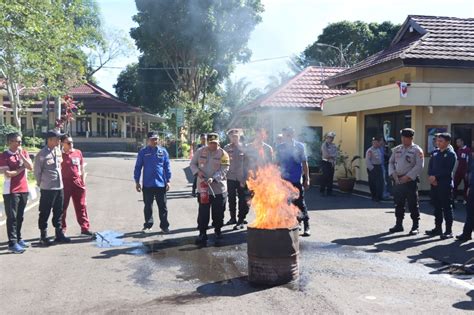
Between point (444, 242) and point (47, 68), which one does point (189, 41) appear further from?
point (444, 242)

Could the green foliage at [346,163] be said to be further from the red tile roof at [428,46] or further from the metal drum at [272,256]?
the metal drum at [272,256]

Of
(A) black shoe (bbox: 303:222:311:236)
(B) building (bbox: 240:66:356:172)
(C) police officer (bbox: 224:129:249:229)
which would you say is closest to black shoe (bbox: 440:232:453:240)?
(A) black shoe (bbox: 303:222:311:236)

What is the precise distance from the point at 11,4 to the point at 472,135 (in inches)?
522

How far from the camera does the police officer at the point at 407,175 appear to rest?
345 inches

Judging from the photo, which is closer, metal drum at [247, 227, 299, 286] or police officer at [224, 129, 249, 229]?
metal drum at [247, 227, 299, 286]

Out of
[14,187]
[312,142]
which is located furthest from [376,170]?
[14,187]

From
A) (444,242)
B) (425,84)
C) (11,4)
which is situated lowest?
(444,242)

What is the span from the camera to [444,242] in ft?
26.7

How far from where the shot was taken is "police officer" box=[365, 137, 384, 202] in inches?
531

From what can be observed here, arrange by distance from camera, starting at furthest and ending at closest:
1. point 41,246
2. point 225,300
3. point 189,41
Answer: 1. point 189,41
2. point 41,246
3. point 225,300

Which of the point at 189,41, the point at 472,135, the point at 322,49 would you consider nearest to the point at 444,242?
the point at 472,135

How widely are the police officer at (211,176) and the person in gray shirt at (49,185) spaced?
222 centimetres

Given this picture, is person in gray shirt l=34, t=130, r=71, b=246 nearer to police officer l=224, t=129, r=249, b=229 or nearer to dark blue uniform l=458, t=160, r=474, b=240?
police officer l=224, t=129, r=249, b=229

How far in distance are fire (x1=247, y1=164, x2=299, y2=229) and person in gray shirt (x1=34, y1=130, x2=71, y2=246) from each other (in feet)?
10.9
